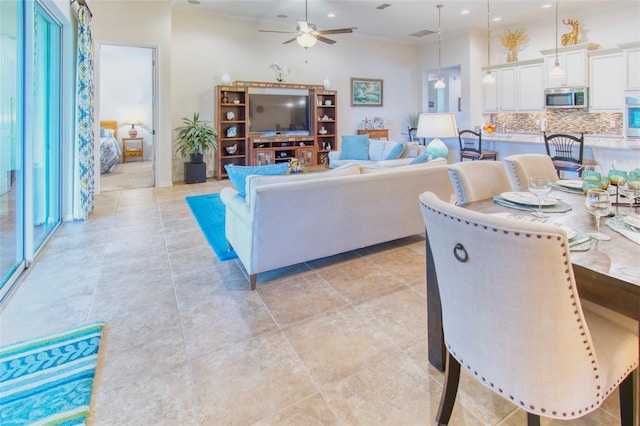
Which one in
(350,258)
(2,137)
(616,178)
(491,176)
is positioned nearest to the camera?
(616,178)

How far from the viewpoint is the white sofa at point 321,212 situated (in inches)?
105

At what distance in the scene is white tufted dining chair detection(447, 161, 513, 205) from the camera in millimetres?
2113

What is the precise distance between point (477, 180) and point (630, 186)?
71 cm

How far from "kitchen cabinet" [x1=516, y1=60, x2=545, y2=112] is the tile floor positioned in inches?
212

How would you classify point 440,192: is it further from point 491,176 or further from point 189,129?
point 189,129

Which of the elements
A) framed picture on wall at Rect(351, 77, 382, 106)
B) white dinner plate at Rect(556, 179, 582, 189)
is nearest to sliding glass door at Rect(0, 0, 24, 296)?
white dinner plate at Rect(556, 179, 582, 189)

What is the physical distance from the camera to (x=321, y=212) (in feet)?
9.41

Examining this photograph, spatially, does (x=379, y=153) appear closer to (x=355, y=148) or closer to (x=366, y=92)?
(x=355, y=148)

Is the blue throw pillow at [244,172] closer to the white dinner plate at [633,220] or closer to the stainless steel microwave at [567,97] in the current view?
the white dinner plate at [633,220]

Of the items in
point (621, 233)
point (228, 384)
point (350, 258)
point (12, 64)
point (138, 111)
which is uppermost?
point (138, 111)

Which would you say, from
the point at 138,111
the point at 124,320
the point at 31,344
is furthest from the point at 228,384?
the point at 138,111

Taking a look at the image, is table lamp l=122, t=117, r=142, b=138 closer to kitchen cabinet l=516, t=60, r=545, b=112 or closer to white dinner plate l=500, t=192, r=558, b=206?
kitchen cabinet l=516, t=60, r=545, b=112

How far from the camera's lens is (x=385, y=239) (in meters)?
3.38

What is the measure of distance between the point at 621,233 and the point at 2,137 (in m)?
3.97
